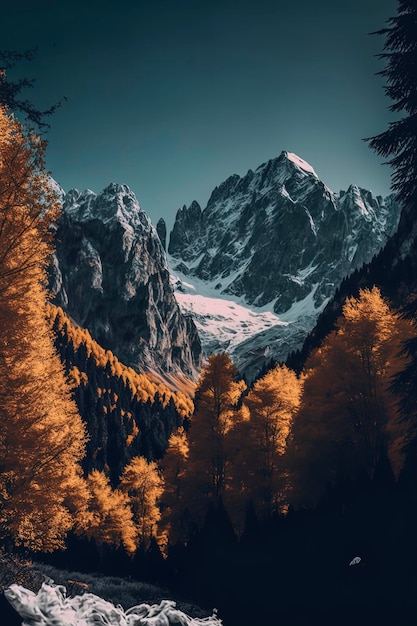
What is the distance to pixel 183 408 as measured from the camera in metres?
153

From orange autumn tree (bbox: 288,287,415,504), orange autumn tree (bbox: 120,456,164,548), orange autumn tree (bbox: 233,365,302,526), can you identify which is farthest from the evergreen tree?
orange autumn tree (bbox: 120,456,164,548)

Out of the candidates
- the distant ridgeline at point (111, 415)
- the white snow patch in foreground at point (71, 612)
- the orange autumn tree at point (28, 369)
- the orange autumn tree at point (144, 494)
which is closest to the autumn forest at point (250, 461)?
the orange autumn tree at point (28, 369)

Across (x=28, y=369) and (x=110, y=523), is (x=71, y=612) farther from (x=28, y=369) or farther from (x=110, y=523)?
(x=110, y=523)

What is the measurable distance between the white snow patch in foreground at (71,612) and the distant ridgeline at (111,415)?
6257 centimetres

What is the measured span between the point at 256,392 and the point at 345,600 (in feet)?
47.7

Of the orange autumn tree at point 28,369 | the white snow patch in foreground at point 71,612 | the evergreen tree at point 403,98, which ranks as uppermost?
the evergreen tree at point 403,98

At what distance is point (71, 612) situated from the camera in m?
7.58

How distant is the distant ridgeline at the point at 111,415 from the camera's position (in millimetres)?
83375

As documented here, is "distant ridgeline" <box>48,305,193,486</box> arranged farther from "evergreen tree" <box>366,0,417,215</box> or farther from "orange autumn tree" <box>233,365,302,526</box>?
"evergreen tree" <box>366,0,417,215</box>

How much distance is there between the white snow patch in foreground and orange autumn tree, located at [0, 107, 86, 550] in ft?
14.9

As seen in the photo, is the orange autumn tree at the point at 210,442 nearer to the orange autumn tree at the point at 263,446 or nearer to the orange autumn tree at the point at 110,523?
the orange autumn tree at the point at 263,446

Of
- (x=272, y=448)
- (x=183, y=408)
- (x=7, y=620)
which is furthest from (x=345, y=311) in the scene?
(x=183, y=408)

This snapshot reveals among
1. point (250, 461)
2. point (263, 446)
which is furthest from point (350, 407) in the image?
point (250, 461)

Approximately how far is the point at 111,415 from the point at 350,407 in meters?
80.7
